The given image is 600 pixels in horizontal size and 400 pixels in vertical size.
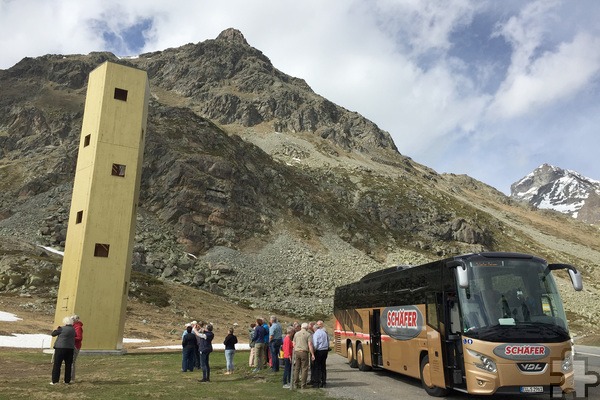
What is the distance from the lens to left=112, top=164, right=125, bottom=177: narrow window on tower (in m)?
31.1

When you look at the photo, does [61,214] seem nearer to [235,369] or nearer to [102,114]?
[102,114]

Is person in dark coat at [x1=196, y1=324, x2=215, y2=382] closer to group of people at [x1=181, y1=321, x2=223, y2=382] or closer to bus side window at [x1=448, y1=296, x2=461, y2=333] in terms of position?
group of people at [x1=181, y1=321, x2=223, y2=382]

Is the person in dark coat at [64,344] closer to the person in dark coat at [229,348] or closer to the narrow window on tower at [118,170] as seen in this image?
the person in dark coat at [229,348]


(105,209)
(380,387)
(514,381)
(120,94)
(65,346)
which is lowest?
(380,387)

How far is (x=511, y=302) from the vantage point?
1228 cm

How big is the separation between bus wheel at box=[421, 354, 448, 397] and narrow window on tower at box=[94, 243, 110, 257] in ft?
72.6

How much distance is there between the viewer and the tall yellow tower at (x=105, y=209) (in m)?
28.3

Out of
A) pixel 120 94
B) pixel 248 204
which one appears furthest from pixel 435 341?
pixel 248 204

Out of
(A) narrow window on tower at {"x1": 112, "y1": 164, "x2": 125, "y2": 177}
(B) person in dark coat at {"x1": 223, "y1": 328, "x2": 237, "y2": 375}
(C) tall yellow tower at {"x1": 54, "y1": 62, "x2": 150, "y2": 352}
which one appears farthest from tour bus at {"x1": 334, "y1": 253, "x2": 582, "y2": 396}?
(A) narrow window on tower at {"x1": 112, "y1": 164, "x2": 125, "y2": 177}

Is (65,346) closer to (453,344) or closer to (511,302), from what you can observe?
(453,344)

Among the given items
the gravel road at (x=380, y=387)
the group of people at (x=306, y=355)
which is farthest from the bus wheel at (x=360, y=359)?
the group of people at (x=306, y=355)

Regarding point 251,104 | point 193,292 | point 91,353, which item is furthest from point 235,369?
point 251,104

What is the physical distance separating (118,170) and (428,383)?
24.9 m

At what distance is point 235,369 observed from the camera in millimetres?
21266
